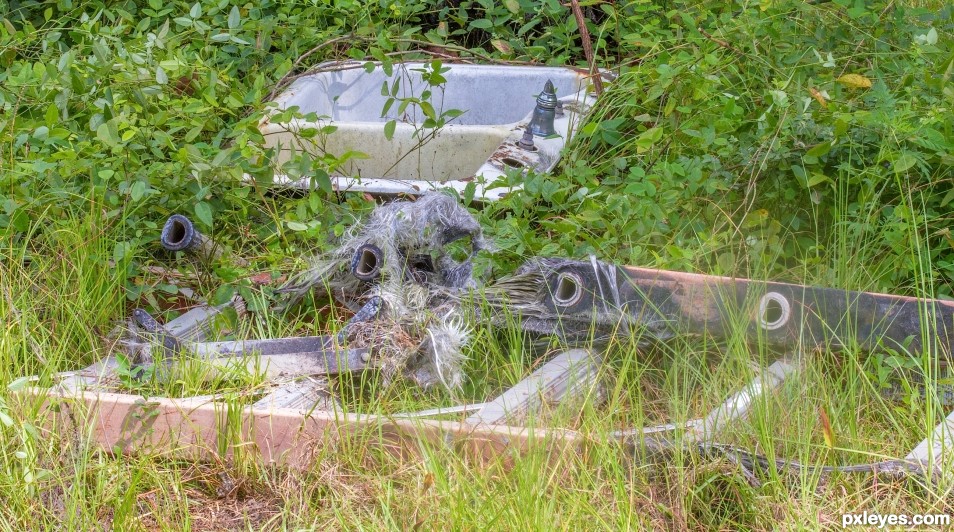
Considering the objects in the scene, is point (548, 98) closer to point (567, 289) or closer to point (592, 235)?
point (592, 235)

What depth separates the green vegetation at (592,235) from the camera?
2201mm

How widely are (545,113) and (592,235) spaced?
0.89 m

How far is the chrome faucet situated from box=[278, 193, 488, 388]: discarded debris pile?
0.84 m

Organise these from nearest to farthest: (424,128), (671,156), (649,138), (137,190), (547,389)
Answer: (547,389) → (137,190) → (649,138) → (671,156) → (424,128)

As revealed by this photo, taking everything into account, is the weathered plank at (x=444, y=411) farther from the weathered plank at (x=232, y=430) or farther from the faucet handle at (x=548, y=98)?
the faucet handle at (x=548, y=98)

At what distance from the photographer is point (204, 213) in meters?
3.28

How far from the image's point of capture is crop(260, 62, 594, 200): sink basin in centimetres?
374

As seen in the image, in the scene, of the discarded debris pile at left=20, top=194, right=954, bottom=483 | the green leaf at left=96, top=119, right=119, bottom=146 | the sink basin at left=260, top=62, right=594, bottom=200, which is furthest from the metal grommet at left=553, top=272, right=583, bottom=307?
the green leaf at left=96, top=119, right=119, bottom=146

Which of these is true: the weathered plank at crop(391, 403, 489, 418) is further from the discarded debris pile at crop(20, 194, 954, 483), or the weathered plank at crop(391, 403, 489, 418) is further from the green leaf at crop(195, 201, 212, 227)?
the green leaf at crop(195, 201, 212, 227)

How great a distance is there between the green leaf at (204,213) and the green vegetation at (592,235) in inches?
0.4

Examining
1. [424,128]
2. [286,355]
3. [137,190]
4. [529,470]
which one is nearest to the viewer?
[529,470]

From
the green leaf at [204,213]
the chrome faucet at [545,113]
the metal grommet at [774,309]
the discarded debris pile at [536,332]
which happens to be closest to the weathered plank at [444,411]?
the discarded debris pile at [536,332]

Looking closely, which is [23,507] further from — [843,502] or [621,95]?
[621,95]

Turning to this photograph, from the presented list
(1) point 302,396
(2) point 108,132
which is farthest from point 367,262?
(2) point 108,132
